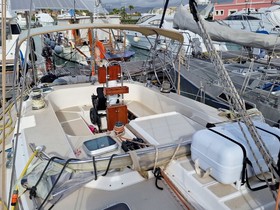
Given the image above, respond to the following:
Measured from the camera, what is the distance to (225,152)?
1657 mm

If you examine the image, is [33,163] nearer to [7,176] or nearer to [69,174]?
[69,174]

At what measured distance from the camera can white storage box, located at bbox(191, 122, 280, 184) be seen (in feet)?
5.47

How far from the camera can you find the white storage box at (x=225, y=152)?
5.47ft

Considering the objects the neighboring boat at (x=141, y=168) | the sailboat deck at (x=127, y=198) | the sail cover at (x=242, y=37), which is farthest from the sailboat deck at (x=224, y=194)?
the sail cover at (x=242, y=37)

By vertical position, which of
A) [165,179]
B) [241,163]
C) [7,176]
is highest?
[241,163]

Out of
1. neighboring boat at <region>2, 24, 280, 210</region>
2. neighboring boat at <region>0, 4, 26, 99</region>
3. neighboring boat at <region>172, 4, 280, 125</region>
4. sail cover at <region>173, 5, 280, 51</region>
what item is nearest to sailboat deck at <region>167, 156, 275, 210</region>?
neighboring boat at <region>2, 24, 280, 210</region>

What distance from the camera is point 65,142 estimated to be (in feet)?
7.95

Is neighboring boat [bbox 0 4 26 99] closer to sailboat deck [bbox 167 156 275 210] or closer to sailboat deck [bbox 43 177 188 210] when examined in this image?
sailboat deck [bbox 43 177 188 210]

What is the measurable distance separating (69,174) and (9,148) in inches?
48.5

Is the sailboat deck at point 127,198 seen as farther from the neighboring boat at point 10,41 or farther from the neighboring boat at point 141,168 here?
the neighboring boat at point 10,41

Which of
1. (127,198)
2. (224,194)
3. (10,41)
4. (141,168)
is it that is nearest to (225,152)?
(224,194)

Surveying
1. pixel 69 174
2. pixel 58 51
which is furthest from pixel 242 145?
pixel 58 51

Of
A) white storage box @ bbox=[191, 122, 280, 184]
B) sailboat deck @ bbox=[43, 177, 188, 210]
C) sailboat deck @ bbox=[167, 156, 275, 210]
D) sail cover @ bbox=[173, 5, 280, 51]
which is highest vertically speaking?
sail cover @ bbox=[173, 5, 280, 51]

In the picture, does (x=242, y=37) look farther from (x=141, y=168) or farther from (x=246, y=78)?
(x=141, y=168)
